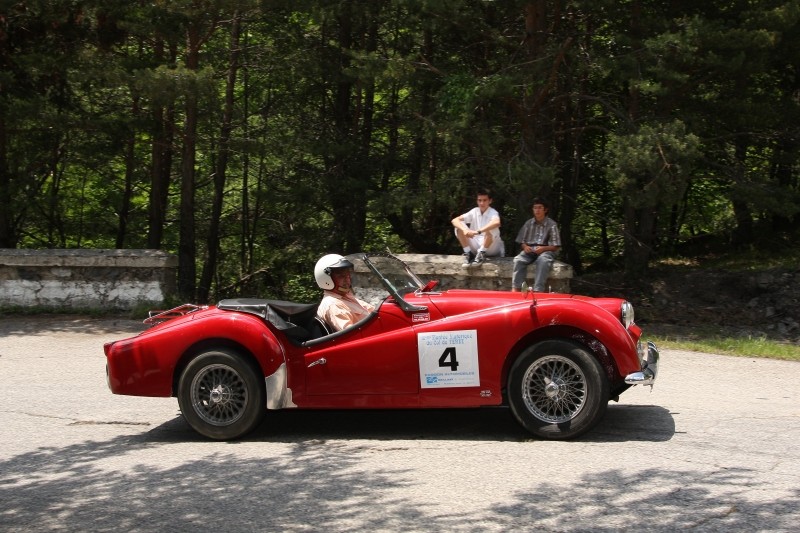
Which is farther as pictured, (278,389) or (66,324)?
(66,324)

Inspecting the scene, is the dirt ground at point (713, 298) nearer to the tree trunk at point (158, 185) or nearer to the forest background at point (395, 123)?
the forest background at point (395, 123)

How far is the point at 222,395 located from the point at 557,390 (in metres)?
2.64

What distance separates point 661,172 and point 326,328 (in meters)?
8.02

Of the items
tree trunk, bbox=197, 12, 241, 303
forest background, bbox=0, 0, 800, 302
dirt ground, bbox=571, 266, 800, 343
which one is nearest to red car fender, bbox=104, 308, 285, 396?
dirt ground, bbox=571, 266, 800, 343

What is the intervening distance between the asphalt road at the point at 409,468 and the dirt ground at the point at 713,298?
5.85 metres

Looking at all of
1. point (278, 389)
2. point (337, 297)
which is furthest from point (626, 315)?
point (278, 389)

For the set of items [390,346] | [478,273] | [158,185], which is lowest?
[390,346]

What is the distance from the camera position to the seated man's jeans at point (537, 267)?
40.2 feet

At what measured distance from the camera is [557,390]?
7.05 metres

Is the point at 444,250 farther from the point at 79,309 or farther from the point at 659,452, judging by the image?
the point at 659,452

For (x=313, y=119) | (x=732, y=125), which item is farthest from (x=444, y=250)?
(x=732, y=125)

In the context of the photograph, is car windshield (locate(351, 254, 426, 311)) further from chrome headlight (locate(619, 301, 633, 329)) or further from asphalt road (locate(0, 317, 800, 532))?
chrome headlight (locate(619, 301, 633, 329))

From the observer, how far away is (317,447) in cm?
730

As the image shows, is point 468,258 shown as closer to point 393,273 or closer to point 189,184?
point 393,273
